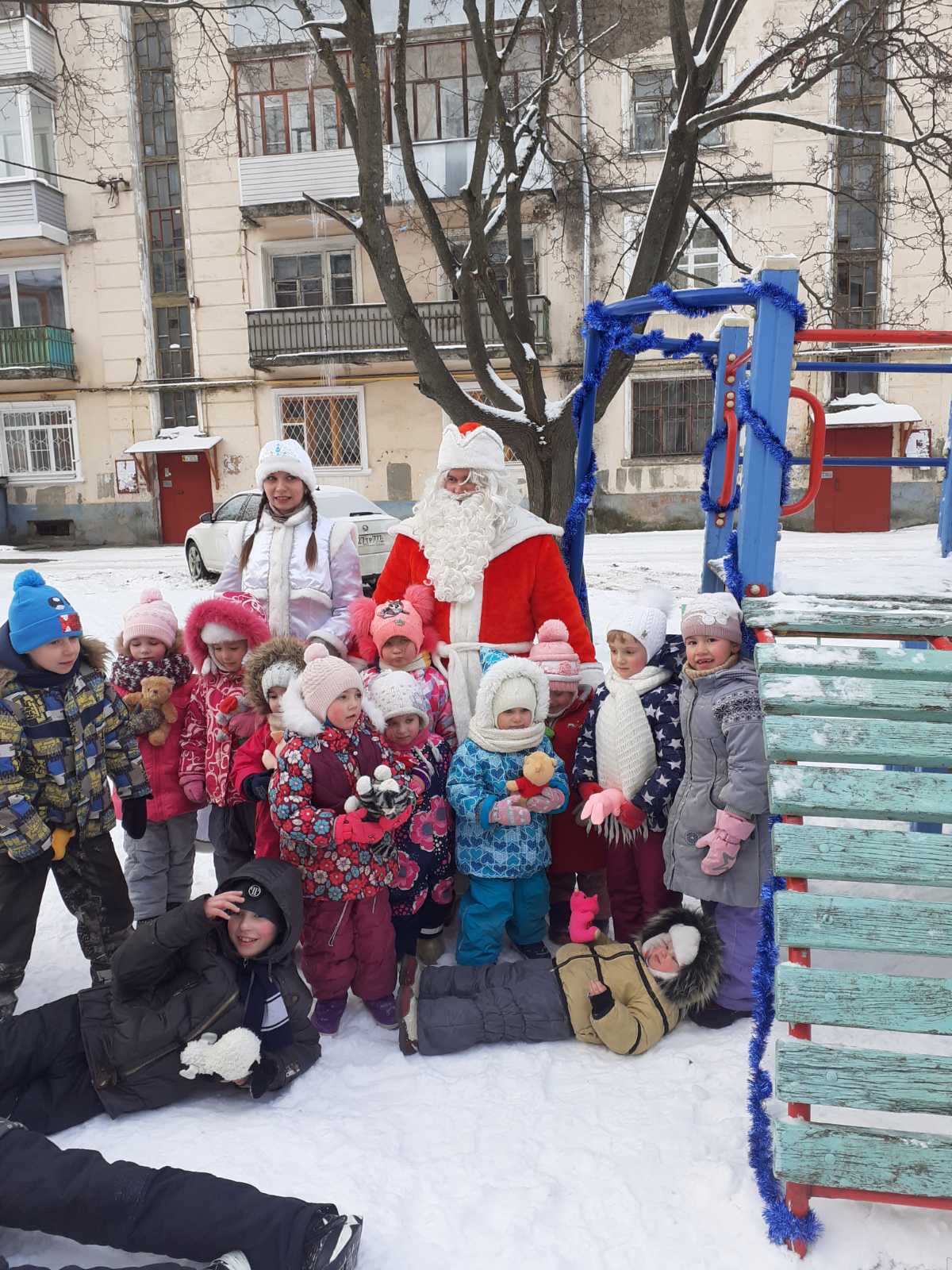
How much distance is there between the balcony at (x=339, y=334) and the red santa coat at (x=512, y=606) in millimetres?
14669

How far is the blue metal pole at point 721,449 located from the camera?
15.6ft

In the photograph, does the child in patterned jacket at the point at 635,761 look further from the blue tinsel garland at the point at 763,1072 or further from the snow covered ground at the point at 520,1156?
the blue tinsel garland at the point at 763,1072

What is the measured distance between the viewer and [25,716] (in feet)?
9.43

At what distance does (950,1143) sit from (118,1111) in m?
2.11

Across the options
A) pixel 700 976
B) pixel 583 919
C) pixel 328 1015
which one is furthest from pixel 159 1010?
pixel 700 976

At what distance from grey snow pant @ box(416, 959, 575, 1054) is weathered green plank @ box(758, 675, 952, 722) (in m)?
1.19

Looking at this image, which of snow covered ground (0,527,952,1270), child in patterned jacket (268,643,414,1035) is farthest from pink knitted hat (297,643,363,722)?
snow covered ground (0,527,952,1270)

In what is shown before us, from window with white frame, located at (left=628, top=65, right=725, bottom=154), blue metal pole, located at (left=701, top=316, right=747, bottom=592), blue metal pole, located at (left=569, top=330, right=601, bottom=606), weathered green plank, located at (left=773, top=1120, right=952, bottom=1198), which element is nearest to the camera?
weathered green plank, located at (left=773, top=1120, right=952, bottom=1198)

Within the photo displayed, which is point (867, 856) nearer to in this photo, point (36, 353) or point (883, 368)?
point (883, 368)

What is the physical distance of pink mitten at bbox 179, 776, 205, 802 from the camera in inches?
130

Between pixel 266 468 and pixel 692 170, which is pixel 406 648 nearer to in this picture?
pixel 266 468

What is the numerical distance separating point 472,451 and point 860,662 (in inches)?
63.7

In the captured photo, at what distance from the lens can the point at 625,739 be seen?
314 centimetres

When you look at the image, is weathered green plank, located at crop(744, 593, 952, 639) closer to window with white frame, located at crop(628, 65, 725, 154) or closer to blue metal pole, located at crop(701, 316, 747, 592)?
blue metal pole, located at crop(701, 316, 747, 592)
